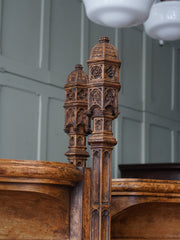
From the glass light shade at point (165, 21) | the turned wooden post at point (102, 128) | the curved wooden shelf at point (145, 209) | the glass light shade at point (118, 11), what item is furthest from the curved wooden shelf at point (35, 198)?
the glass light shade at point (165, 21)

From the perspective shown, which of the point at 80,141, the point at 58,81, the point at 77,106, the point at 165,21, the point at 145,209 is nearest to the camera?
the point at 145,209

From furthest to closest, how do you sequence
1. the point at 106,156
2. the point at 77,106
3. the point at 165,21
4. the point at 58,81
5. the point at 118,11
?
the point at 58,81
the point at 165,21
the point at 118,11
the point at 77,106
the point at 106,156

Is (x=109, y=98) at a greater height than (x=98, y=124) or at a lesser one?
greater

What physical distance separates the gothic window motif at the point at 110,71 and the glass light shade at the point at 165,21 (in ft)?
5.83

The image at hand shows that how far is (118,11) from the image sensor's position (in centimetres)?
274

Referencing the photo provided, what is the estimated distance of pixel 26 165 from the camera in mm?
1511

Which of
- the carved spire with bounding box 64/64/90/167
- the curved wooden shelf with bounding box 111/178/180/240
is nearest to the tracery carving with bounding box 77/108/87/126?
the carved spire with bounding box 64/64/90/167

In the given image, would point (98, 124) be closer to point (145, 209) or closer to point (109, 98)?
point (109, 98)

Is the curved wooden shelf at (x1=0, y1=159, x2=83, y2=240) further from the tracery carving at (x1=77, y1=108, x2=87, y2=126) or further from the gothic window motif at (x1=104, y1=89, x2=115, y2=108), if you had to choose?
the tracery carving at (x1=77, y1=108, x2=87, y2=126)

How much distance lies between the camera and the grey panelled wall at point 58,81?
4219mm

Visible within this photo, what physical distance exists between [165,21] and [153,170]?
1.89 m

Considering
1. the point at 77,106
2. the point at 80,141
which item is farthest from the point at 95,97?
the point at 80,141

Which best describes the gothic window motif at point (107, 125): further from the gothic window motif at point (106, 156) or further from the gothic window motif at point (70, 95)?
the gothic window motif at point (70, 95)

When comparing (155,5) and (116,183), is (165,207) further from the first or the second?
(155,5)
